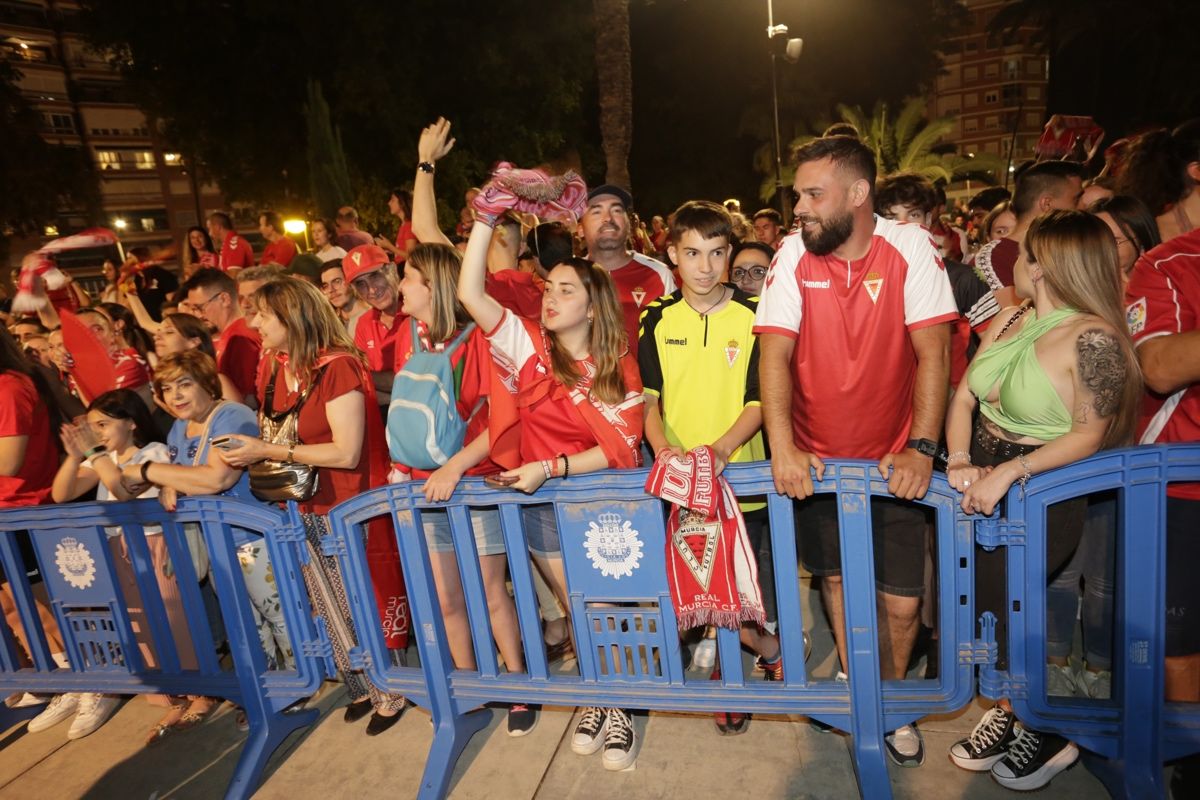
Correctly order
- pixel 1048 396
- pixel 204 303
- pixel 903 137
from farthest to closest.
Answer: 1. pixel 903 137
2. pixel 204 303
3. pixel 1048 396

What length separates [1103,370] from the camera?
233 cm

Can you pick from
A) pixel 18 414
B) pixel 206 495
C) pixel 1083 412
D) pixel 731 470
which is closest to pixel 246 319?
pixel 18 414

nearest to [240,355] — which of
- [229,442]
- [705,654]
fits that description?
[229,442]

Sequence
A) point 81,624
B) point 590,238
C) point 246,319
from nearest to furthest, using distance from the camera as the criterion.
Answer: point 81,624, point 590,238, point 246,319

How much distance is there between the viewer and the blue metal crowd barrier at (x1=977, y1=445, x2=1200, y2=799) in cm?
230

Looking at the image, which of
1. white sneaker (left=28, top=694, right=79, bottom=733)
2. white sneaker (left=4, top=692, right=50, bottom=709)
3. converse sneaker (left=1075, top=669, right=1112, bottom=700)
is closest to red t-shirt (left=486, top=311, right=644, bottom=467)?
converse sneaker (left=1075, top=669, right=1112, bottom=700)

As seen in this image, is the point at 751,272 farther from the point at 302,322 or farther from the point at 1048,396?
the point at 302,322

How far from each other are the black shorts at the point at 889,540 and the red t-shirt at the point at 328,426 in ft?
7.04

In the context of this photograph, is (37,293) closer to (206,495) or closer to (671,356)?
(206,495)

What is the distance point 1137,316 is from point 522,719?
10.6 feet

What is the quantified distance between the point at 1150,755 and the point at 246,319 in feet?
18.0

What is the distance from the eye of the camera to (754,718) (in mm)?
3322

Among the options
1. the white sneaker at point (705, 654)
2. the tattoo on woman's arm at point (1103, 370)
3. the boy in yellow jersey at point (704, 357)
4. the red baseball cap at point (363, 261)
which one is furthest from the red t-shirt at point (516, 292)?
the tattoo on woman's arm at point (1103, 370)

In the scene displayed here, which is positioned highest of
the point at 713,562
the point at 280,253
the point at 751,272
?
the point at 280,253
